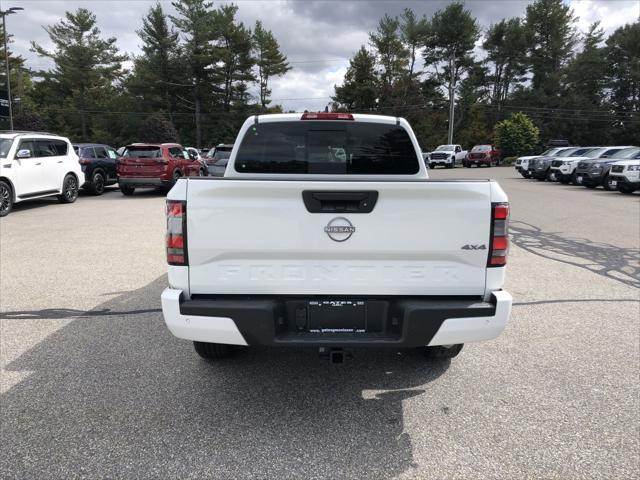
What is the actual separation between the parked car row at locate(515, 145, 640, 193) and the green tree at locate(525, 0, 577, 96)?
4935 centimetres

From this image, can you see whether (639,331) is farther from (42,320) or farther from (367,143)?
(42,320)

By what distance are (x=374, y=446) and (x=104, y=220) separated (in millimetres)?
10514

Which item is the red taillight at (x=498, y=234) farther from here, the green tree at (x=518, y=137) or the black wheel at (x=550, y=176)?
the green tree at (x=518, y=137)

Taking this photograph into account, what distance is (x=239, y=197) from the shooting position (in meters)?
2.76

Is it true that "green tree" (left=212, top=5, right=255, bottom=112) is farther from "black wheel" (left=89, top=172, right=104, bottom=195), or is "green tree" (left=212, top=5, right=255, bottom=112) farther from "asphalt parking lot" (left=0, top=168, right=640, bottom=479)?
Result: "asphalt parking lot" (left=0, top=168, right=640, bottom=479)

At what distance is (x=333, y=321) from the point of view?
287cm

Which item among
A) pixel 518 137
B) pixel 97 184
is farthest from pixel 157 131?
pixel 518 137

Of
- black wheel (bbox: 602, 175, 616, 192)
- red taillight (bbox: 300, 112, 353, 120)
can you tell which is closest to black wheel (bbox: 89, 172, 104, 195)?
red taillight (bbox: 300, 112, 353, 120)

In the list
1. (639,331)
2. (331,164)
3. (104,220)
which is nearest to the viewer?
(331,164)

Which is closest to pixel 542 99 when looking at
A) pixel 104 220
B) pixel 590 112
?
pixel 590 112

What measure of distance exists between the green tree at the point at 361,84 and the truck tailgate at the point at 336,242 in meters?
64.4

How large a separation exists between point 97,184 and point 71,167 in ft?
10.6

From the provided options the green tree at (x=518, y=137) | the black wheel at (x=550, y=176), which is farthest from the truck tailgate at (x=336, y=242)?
the green tree at (x=518, y=137)

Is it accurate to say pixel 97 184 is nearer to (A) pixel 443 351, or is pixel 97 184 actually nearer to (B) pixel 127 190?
(B) pixel 127 190
